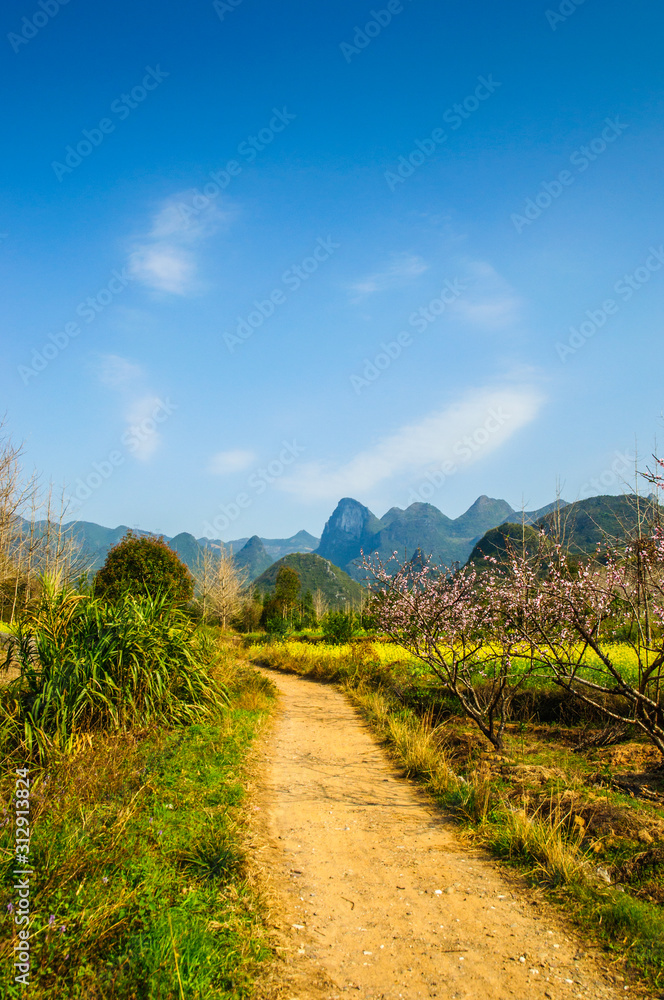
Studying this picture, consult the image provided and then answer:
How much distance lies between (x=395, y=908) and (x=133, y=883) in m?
1.84

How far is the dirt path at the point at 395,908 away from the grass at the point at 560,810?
270 mm

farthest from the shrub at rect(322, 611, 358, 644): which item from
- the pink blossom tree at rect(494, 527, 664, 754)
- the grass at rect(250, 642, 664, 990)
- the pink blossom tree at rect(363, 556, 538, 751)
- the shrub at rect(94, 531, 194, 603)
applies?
the pink blossom tree at rect(494, 527, 664, 754)

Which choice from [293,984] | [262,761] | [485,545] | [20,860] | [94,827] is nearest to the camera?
[293,984]

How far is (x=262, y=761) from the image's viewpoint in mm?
6980

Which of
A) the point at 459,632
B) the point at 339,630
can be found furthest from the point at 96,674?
the point at 339,630

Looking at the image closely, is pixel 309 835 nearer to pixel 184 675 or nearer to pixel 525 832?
pixel 525 832

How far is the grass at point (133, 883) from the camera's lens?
8.44 ft

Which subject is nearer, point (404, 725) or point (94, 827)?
point (94, 827)

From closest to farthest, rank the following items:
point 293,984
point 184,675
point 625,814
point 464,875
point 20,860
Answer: point 293,984 < point 20,860 < point 464,875 < point 625,814 < point 184,675

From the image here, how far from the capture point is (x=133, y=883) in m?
3.36

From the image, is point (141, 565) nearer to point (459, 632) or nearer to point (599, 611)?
point (459, 632)

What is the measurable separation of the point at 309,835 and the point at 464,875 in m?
1.51

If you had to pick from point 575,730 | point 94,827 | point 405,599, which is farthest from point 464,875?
point 405,599

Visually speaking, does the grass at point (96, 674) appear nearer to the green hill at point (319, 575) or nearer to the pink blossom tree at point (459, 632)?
the pink blossom tree at point (459, 632)
